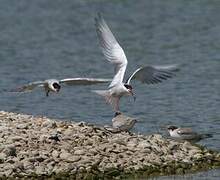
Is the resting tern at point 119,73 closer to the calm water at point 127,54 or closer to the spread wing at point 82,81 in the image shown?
the spread wing at point 82,81

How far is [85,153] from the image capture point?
12.0 m

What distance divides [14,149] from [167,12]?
18.4 m

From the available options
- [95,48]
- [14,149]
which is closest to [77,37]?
[95,48]

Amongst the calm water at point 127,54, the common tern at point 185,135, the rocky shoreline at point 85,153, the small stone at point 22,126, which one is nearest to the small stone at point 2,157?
the rocky shoreline at point 85,153

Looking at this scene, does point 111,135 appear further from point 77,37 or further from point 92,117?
point 77,37

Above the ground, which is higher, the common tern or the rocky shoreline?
the common tern

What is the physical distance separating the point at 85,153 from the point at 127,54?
11191 mm

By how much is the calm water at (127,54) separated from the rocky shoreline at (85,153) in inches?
17.8

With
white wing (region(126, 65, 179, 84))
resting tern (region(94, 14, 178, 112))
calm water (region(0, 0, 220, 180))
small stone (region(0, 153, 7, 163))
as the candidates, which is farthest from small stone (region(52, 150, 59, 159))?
white wing (region(126, 65, 179, 84))

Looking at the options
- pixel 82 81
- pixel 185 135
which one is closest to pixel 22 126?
pixel 82 81

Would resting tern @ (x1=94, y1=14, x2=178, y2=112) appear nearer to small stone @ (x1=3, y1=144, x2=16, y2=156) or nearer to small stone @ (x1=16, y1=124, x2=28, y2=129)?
small stone @ (x1=16, y1=124, x2=28, y2=129)

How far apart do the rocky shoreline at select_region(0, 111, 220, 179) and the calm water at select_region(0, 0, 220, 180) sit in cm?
45

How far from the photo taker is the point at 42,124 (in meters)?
13.1

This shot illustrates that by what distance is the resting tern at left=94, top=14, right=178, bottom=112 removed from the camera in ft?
43.9
